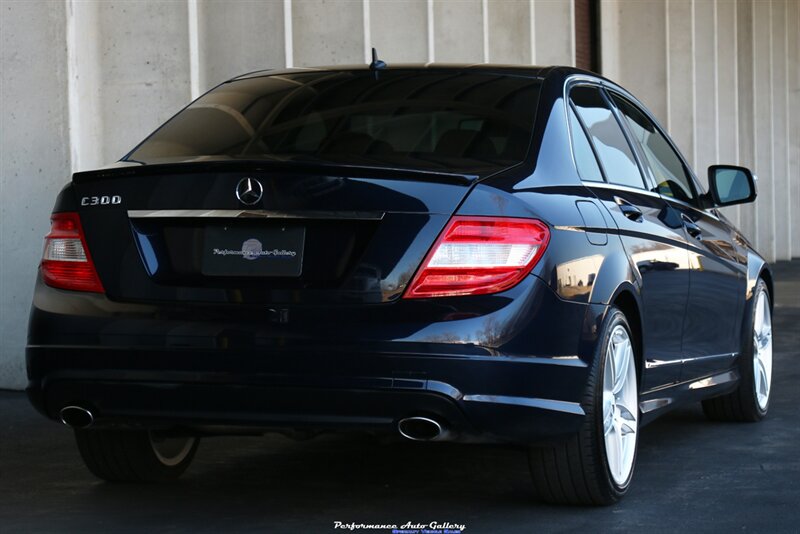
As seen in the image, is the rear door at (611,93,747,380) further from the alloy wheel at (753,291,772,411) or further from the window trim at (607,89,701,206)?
the alloy wheel at (753,291,772,411)

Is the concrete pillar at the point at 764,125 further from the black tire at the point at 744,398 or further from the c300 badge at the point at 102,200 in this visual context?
the c300 badge at the point at 102,200

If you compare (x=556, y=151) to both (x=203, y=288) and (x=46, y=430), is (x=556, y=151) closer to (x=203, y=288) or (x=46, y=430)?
(x=203, y=288)

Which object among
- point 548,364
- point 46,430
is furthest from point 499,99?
point 46,430

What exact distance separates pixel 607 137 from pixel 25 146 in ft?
13.9

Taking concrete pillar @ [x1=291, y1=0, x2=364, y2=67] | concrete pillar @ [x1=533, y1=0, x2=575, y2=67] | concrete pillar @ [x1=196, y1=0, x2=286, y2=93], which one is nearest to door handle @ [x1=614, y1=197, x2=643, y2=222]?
concrete pillar @ [x1=196, y1=0, x2=286, y2=93]

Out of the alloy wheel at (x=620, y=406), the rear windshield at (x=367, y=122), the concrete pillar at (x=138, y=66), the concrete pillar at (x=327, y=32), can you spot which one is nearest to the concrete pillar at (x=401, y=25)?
the concrete pillar at (x=327, y=32)

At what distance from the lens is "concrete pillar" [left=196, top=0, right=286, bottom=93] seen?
Answer: 10.5 m

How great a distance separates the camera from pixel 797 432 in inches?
280

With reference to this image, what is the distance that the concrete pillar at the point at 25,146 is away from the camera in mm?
8727

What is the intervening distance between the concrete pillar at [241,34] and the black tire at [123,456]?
5.20m

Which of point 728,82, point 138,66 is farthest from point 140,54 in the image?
point 728,82

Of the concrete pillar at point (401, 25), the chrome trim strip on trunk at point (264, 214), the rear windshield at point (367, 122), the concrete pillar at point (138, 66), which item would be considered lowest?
the chrome trim strip on trunk at point (264, 214)

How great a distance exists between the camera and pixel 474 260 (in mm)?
4492

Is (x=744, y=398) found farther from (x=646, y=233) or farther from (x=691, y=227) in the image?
(x=646, y=233)
